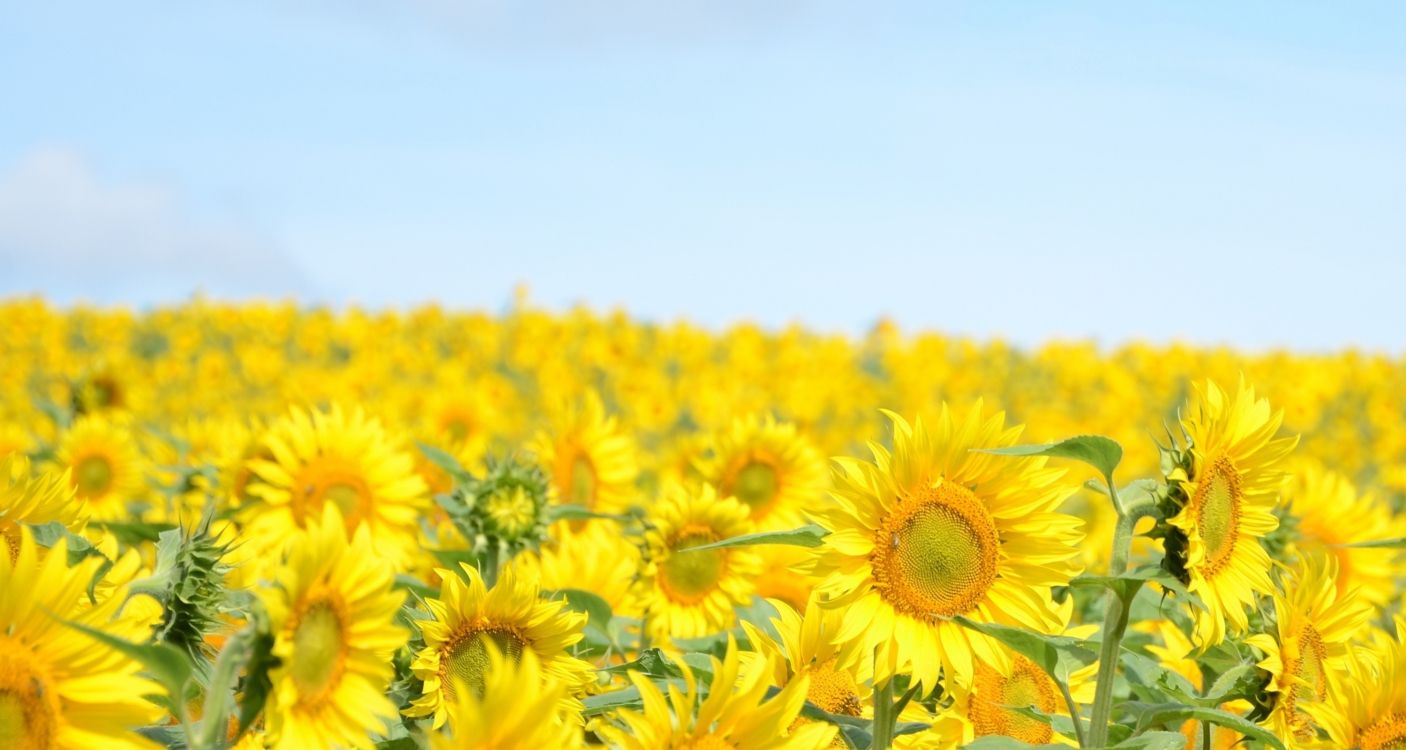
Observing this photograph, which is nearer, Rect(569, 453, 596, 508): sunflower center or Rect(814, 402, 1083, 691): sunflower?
Rect(814, 402, 1083, 691): sunflower

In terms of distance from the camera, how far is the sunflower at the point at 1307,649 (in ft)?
6.99

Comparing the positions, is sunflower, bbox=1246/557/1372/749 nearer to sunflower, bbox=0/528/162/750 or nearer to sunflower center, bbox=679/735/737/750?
sunflower center, bbox=679/735/737/750

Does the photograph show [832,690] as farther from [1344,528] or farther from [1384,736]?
[1344,528]

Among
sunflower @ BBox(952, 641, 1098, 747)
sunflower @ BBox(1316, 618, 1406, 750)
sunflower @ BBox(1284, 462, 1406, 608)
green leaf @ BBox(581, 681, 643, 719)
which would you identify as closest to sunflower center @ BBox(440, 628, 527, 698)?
green leaf @ BBox(581, 681, 643, 719)

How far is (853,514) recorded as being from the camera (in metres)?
1.96

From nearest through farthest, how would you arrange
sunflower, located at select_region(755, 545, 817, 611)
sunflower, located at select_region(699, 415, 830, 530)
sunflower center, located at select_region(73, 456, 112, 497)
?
sunflower, located at select_region(755, 545, 817, 611), sunflower, located at select_region(699, 415, 830, 530), sunflower center, located at select_region(73, 456, 112, 497)

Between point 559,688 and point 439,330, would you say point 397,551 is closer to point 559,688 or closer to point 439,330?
point 559,688

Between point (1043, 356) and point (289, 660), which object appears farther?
point (1043, 356)

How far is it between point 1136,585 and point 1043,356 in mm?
15170

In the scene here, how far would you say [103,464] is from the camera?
4590 mm

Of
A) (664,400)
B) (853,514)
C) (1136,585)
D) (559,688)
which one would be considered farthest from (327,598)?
(664,400)

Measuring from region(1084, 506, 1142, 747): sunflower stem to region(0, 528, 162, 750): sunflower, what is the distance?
1214 millimetres

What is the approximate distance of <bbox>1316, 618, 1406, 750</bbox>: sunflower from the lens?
6.82 ft

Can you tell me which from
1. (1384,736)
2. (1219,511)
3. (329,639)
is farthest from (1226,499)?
(329,639)
